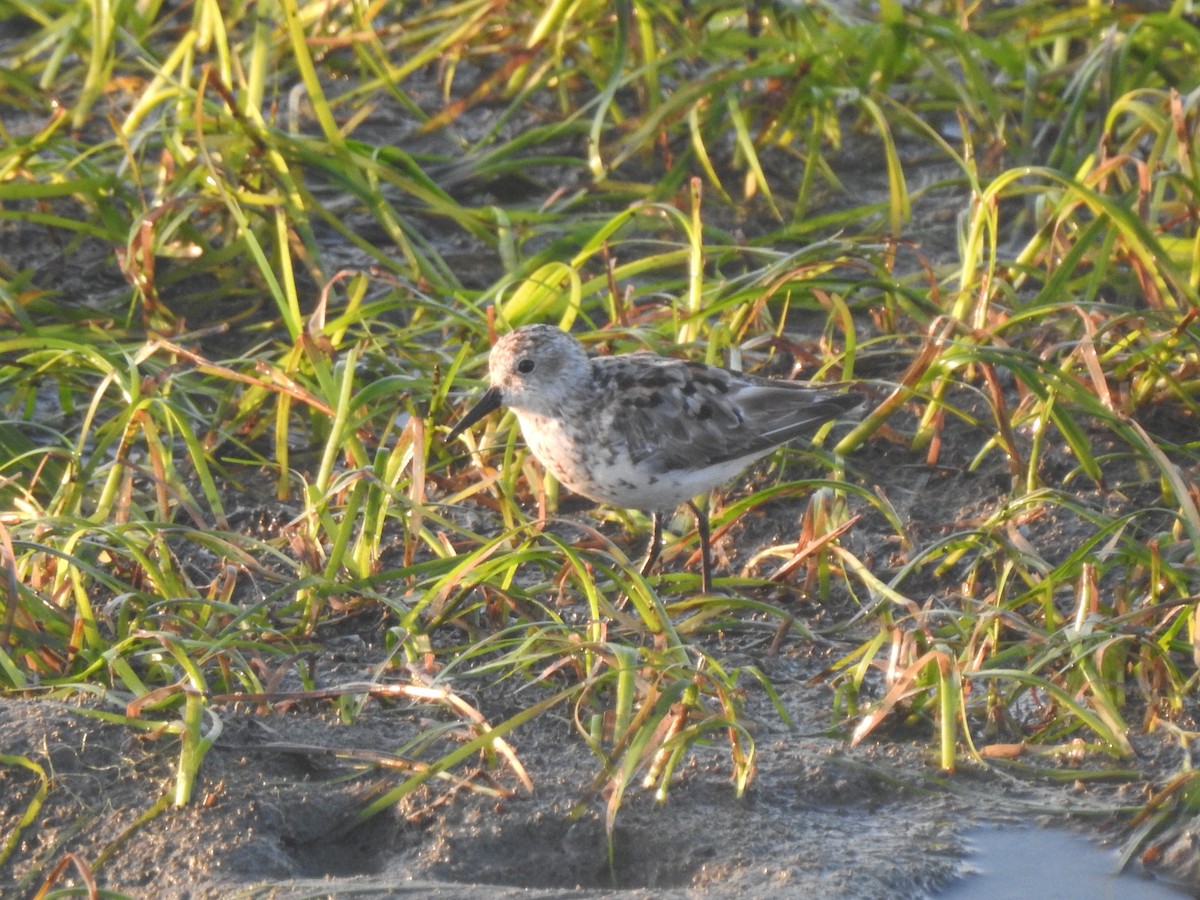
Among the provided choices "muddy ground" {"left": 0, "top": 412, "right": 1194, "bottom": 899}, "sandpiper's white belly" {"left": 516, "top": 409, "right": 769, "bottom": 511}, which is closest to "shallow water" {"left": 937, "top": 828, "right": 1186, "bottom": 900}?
"muddy ground" {"left": 0, "top": 412, "right": 1194, "bottom": 899}

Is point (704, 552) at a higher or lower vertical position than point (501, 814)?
higher

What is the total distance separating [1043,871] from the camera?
12.8 feet

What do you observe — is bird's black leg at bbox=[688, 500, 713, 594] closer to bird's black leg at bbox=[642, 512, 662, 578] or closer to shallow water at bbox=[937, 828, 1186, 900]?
bird's black leg at bbox=[642, 512, 662, 578]

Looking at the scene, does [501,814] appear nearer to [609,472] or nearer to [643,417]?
[609,472]

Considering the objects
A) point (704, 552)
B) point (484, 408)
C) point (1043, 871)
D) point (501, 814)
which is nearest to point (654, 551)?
point (704, 552)

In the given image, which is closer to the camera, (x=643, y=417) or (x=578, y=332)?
(x=643, y=417)

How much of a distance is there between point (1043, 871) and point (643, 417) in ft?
6.07

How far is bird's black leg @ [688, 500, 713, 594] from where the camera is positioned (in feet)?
16.1

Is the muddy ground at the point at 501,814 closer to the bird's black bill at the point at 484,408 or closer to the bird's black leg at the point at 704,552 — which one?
the bird's black leg at the point at 704,552

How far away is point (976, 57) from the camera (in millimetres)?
7590

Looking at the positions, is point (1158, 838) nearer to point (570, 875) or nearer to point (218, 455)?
point (570, 875)

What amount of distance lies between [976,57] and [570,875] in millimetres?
4945

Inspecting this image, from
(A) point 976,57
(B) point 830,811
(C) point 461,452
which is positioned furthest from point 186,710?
(A) point 976,57

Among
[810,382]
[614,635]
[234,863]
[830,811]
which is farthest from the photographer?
[810,382]
